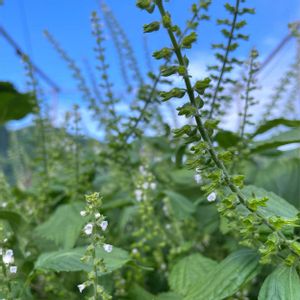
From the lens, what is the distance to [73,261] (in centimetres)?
89

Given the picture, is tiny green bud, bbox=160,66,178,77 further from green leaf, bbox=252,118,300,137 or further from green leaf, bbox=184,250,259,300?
green leaf, bbox=252,118,300,137

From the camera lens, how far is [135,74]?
1.84m

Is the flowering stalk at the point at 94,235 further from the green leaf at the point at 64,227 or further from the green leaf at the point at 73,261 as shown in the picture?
the green leaf at the point at 64,227

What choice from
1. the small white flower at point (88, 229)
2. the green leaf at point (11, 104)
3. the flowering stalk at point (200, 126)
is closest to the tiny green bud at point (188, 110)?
the flowering stalk at point (200, 126)

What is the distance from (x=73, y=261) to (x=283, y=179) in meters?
0.68

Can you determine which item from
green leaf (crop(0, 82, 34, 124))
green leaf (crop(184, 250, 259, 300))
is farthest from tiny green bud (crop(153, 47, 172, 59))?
green leaf (crop(0, 82, 34, 124))

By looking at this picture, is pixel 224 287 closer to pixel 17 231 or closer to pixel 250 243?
pixel 250 243

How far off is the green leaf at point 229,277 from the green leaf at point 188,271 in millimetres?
180

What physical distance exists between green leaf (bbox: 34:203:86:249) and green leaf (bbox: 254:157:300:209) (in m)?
0.48

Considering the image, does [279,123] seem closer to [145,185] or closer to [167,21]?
[145,185]

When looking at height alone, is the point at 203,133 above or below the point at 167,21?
below

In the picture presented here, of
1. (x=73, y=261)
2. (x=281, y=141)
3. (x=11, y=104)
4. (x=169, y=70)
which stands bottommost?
(x=73, y=261)

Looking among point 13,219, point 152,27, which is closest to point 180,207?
point 13,219

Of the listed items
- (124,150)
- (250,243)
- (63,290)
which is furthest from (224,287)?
(124,150)
